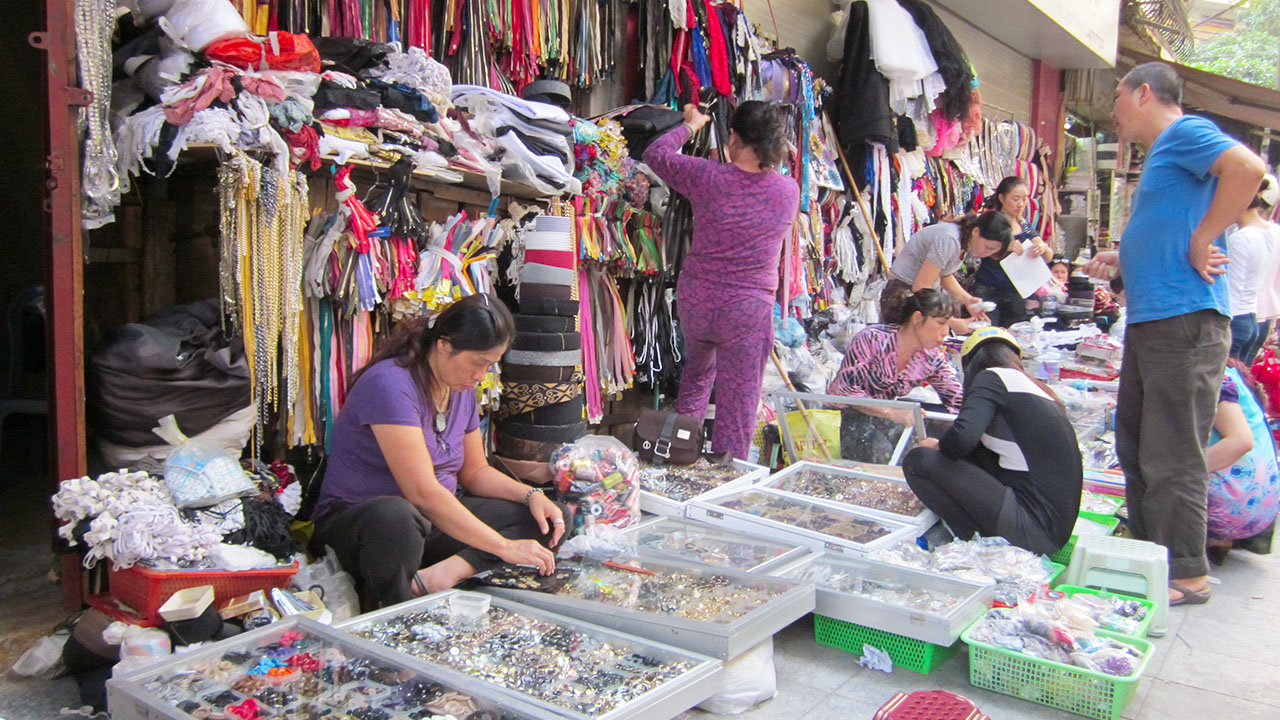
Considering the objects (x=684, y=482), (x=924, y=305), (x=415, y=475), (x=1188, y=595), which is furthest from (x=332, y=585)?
(x=1188, y=595)

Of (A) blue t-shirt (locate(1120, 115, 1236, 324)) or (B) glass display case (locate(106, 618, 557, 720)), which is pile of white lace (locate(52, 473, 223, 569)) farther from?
(A) blue t-shirt (locate(1120, 115, 1236, 324))

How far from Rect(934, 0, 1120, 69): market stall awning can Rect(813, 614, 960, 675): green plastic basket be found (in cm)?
676

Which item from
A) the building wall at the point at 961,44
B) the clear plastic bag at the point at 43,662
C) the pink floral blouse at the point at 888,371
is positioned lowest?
the clear plastic bag at the point at 43,662

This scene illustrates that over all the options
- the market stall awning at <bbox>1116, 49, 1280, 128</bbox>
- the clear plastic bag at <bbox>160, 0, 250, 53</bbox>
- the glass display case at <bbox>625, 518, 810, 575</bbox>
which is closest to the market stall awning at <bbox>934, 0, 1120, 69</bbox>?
the market stall awning at <bbox>1116, 49, 1280, 128</bbox>

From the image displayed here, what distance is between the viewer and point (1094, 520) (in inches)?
161

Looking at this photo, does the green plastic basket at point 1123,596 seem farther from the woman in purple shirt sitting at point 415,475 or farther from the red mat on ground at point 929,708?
the woman in purple shirt sitting at point 415,475

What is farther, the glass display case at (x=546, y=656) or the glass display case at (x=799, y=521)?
the glass display case at (x=799, y=521)

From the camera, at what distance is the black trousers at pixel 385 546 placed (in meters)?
2.81

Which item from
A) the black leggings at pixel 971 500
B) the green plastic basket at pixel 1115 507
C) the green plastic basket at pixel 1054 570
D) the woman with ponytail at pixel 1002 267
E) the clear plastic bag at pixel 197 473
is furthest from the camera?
the woman with ponytail at pixel 1002 267

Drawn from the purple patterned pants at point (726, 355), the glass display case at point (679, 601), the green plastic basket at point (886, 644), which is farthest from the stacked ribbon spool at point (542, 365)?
the green plastic basket at point (886, 644)

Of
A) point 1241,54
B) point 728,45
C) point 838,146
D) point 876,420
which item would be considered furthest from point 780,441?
point 1241,54

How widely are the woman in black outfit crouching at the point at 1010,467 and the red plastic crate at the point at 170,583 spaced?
2.34m

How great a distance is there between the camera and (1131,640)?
2779 millimetres

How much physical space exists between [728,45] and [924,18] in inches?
93.3
